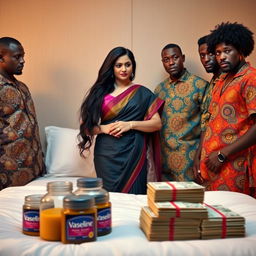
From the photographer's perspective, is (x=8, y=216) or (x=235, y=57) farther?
(x=235, y=57)

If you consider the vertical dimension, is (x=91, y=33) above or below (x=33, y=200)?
above

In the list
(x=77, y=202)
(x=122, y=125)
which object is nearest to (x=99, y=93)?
(x=122, y=125)

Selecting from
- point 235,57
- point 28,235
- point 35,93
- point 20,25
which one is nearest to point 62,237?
point 28,235

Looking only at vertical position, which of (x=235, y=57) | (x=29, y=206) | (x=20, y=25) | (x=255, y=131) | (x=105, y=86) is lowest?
(x=29, y=206)

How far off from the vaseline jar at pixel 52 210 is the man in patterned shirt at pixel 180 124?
1.66 metres

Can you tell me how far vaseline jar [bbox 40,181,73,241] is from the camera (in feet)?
3.33

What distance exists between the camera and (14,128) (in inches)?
99.7

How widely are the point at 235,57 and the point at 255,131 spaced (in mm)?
474

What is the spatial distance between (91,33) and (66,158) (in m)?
1.25

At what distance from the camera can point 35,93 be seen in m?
3.35

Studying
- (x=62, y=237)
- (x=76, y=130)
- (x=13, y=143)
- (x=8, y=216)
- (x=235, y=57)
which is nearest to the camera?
(x=62, y=237)

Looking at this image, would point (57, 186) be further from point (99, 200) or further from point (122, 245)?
point (122, 245)

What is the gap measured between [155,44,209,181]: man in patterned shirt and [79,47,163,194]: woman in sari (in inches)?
8.4

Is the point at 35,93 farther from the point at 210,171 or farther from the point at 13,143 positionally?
the point at 210,171
